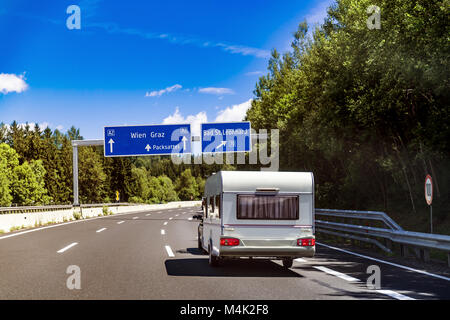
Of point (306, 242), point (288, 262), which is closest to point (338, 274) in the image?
point (306, 242)

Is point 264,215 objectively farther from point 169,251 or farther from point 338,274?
point 169,251

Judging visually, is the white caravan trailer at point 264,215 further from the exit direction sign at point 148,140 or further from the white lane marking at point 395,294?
the exit direction sign at point 148,140

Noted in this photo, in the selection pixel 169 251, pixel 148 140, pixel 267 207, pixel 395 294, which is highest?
pixel 148 140

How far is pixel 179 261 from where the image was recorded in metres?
Result: 11.5

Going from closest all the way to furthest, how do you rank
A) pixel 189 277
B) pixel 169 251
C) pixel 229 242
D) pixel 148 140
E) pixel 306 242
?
pixel 189 277, pixel 229 242, pixel 306 242, pixel 169 251, pixel 148 140

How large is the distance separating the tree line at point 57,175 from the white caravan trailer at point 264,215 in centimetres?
7876

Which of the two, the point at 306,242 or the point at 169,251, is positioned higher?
the point at 306,242

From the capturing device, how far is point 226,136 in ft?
98.9

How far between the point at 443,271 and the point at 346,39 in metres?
12.1

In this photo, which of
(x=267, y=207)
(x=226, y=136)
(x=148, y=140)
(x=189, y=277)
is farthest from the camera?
(x=148, y=140)

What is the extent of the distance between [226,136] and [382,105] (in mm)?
13498
